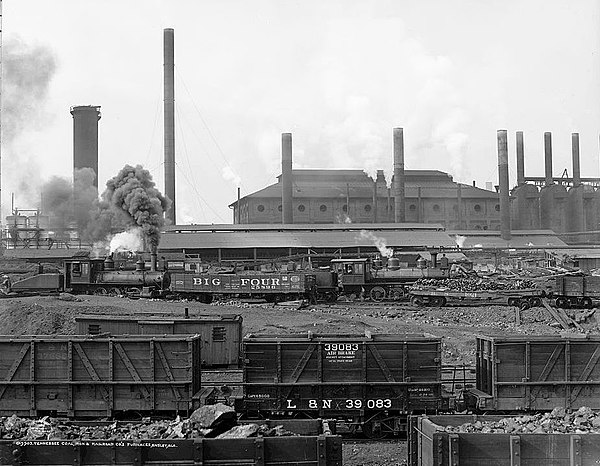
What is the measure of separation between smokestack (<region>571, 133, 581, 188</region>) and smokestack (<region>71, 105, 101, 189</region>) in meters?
55.5

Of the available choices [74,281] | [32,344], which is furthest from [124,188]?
[32,344]

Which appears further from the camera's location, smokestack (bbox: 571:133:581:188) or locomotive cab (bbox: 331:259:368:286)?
smokestack (bbox: 571:133:581:188)

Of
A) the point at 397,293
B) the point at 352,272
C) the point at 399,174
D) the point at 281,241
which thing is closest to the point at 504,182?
the point at 399,174

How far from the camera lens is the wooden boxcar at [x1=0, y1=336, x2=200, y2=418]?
14250 millimetres

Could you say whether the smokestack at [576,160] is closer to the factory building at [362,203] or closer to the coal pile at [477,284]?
the factory building at [362,203]

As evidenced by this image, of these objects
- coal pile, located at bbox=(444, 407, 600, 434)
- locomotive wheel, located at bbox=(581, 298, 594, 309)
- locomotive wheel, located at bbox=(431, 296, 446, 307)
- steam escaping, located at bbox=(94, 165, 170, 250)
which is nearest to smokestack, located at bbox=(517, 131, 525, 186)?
steam escaping, located at bbox=(94, 165, 170, 250)

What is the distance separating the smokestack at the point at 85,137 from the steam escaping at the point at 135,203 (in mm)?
13187

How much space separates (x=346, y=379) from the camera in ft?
48.2

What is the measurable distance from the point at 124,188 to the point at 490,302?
110 feet

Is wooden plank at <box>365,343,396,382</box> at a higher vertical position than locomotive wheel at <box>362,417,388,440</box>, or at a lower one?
higher

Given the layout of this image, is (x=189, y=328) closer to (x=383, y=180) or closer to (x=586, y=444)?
(x=586, y=444)

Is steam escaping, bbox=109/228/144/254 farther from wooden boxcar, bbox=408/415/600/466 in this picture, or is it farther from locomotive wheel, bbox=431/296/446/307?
wooden boxcar, bbox=408/415/600/466

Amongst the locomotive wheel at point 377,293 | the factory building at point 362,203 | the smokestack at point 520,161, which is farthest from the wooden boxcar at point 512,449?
the smokestack at point 520,161

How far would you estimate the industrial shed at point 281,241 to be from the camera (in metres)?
65.5
